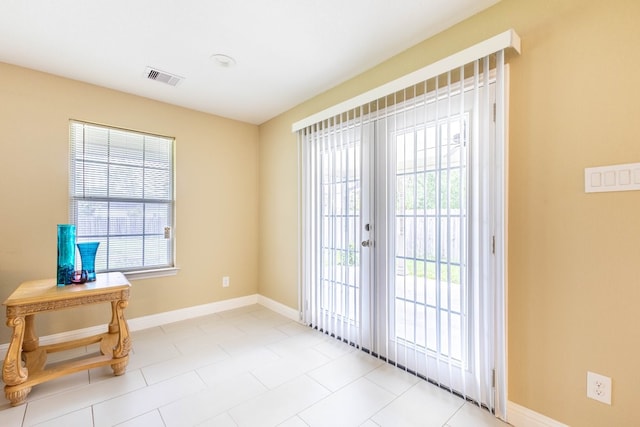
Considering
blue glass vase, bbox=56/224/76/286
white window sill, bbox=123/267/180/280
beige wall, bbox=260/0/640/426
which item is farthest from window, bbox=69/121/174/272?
beige wall, bbox=260/0/640/426

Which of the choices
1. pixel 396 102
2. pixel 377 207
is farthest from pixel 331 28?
pixel 377 207

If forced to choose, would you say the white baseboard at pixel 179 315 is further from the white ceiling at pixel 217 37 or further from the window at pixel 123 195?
the white ceiling at pixel 217 37

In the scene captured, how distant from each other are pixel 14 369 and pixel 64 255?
2.50 feet

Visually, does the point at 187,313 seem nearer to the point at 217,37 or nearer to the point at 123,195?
the point at 123,195

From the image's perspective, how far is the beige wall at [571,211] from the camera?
1322mm

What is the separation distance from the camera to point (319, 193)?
9.61ft

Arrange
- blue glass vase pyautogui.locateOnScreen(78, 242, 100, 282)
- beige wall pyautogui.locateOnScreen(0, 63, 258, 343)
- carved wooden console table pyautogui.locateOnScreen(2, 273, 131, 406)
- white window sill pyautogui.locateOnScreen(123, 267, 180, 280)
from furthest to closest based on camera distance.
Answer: white window sill pyautogui.locateOnScreen(123, 267, 180, 280), beige wall pyautogui.locateOnScreen(0, 63, 258, 343), blue glass vase pyautogui.locateOnScreen(78, 242, 100, 282), carved wooden console table pyautogui.locateOnScreen(2, 273, 131, 406)

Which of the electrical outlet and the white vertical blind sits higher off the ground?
the white vertical blind

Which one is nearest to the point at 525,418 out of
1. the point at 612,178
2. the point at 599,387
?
the point at 599,387

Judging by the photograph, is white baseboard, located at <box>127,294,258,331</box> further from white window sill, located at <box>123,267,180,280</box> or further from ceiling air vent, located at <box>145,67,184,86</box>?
ceiling air vent, located at <box>145,67,184,86</box>

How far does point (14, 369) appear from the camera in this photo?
5.83ft

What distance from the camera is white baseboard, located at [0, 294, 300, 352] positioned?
103 inches

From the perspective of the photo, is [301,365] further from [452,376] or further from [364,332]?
[452,376]

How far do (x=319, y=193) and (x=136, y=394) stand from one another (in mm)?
2136
